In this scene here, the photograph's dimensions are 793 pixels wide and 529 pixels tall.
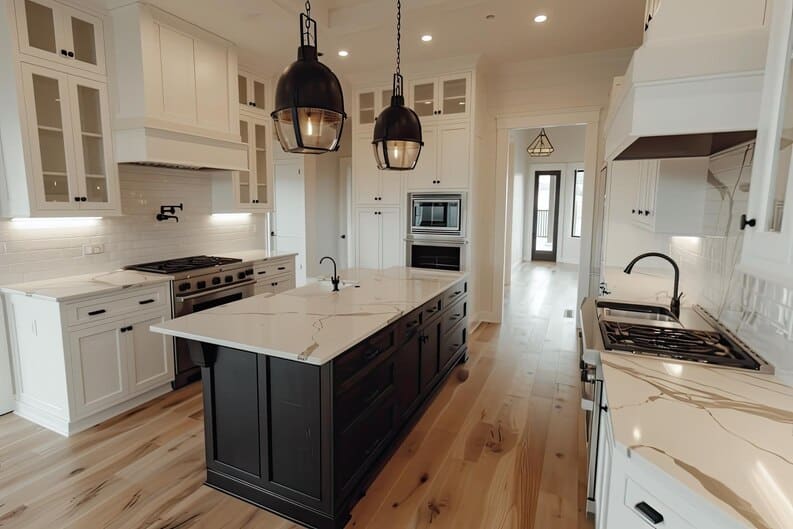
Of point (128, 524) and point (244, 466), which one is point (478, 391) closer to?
point (244, 466)

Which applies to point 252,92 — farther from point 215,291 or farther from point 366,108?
point 215,291

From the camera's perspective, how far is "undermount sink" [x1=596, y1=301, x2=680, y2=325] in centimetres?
225

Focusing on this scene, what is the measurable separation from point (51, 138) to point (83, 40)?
788mm

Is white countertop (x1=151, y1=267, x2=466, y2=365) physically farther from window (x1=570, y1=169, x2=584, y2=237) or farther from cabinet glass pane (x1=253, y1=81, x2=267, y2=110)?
window (x1=570, y1=169, x2=584, y2=237)

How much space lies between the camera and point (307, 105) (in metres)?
1.77

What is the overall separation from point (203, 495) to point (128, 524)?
33 cm

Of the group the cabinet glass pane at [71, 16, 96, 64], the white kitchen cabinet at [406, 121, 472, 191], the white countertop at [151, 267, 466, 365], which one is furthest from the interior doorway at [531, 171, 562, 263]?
the cabinet glass pane at [71, 16, 96, 64]

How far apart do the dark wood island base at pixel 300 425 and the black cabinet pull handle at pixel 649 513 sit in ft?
3.83

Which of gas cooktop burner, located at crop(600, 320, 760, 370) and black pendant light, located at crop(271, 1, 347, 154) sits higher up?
black pendant light, located at crop(271, 1, 347, 154)

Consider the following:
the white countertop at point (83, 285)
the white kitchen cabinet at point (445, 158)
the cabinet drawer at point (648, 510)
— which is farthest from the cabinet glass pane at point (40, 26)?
the cabinet drawer at point (648, 510)

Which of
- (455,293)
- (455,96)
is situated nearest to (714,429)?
(455,293)

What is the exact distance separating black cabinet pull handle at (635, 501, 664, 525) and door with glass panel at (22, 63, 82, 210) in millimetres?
3637

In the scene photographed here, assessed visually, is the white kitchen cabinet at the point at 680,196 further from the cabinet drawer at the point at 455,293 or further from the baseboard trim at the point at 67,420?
the baseboard trim at the point at 67,420

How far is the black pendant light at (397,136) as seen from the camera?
256 cm
